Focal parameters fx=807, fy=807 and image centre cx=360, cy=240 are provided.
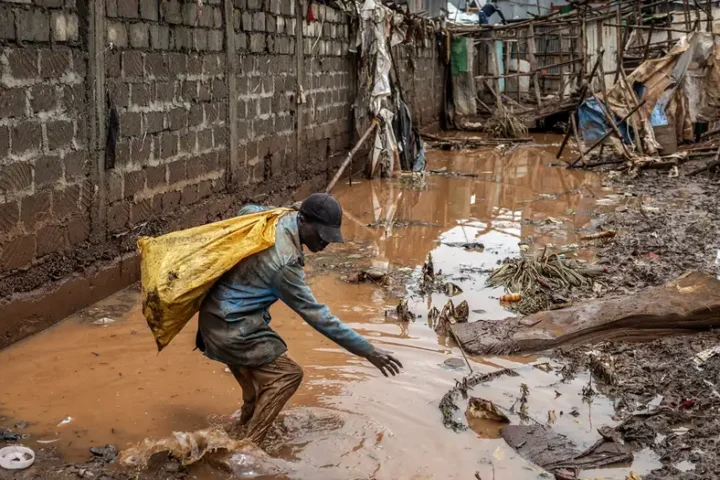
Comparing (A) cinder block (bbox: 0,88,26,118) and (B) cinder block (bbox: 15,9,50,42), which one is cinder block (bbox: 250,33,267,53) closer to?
(B) cinder block (bbox: 15,9,50,42)

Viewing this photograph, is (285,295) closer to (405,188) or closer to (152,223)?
(152,223)

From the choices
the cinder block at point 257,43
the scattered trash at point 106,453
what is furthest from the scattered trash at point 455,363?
the cinder block at point 257,43

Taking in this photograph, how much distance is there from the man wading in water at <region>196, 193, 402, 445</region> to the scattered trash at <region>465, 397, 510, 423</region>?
3.47 ft

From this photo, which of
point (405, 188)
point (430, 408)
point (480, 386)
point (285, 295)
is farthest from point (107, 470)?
point (405, 188)

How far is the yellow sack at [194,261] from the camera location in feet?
11.7

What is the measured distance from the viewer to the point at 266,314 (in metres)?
3.93

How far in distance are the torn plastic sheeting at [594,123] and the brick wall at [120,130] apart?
6849mm

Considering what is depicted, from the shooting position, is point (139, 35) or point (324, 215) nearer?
point (324, 215)

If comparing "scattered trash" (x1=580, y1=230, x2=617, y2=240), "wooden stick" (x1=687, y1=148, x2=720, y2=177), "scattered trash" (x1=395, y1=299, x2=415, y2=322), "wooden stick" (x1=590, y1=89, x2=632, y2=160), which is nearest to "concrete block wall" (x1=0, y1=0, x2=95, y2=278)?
"scattered trash" (x1=395, y1=299, x2=415, y2=322)

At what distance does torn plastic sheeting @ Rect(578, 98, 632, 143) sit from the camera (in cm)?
1454

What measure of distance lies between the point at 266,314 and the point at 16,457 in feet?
4.40

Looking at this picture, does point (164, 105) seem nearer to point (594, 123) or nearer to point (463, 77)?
point (594, 123)

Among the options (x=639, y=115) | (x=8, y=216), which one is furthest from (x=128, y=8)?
(x=639, y=115)

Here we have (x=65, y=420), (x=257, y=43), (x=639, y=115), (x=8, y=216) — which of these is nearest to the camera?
(x=65, y=420)
